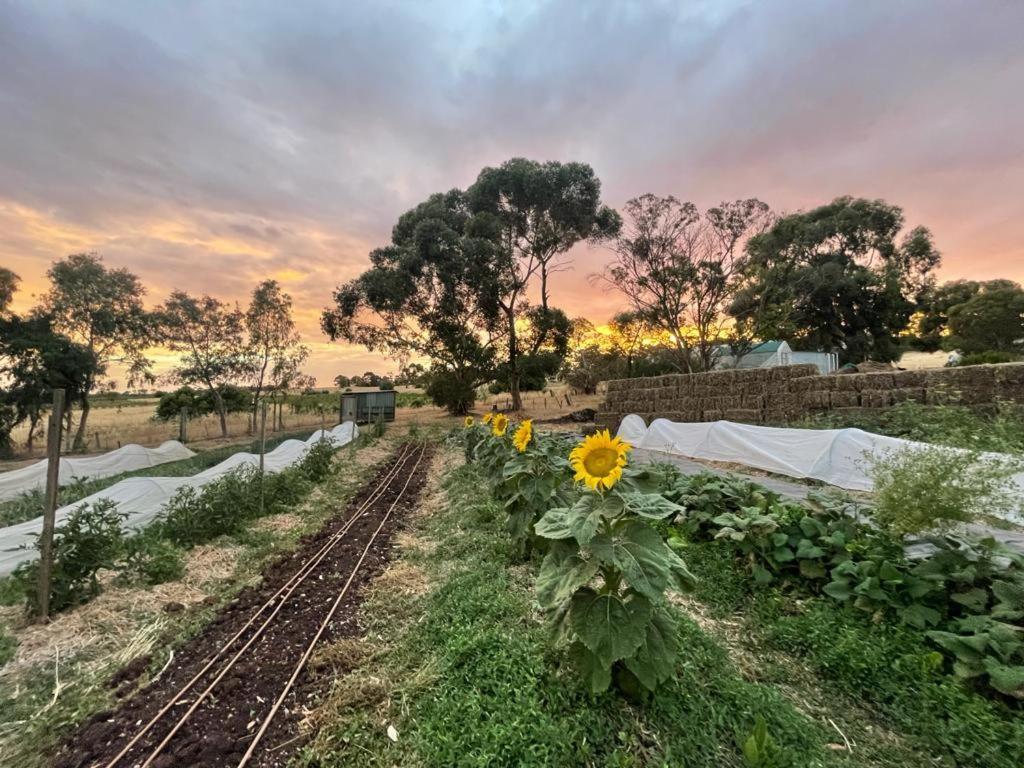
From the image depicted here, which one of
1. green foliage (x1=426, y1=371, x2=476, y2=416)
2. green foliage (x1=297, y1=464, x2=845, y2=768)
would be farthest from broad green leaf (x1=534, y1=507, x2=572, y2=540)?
green foliage (x1=426, y1=371, x2=476, y2=416)

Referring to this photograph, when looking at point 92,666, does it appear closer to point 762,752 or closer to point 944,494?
point 762,752

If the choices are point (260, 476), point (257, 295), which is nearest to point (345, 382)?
point (257, 295)

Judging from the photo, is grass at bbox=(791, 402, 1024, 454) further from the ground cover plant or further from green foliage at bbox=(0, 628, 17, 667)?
the ground cover plant

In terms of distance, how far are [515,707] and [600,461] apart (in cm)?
122

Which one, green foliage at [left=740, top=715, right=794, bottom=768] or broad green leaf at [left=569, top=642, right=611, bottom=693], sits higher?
broad green leaf at [left=569, top=642, right=611, bottom=693]

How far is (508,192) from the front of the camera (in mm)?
24969

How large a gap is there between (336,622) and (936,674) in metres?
3.65

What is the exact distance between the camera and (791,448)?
7.08m

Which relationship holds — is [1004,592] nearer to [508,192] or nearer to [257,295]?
[508,192]

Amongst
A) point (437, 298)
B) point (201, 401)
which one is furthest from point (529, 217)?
point (201, 401)

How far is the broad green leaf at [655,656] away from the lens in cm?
193

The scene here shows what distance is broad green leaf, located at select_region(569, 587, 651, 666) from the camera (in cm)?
186

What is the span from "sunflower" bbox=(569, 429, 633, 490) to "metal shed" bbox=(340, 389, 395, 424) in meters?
26.6

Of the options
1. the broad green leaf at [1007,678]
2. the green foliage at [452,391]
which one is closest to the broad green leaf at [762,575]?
the broad green leaf at [1007,678]
